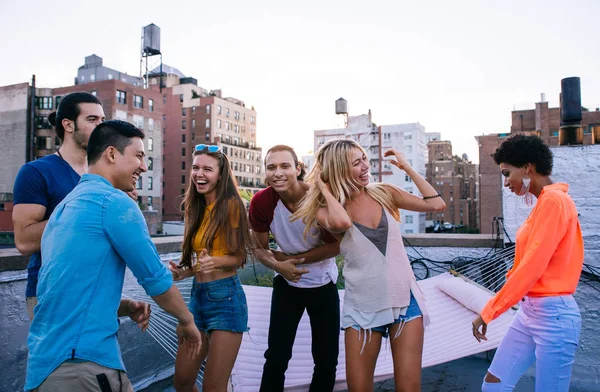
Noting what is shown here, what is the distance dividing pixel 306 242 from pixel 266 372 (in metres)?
0.82

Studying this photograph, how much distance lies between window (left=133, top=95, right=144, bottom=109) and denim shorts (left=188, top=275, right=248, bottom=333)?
155 feet

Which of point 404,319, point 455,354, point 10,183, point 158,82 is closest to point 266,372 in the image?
point 404,319

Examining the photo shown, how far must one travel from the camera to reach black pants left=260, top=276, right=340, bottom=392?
2619mm

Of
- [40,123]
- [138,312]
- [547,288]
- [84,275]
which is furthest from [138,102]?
[547,288]

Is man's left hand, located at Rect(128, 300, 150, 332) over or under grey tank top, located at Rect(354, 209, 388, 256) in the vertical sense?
under

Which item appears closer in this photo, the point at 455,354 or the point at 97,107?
the point at 97,107

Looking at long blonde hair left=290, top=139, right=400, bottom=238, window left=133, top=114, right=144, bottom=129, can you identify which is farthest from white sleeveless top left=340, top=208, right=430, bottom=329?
window left=133, top=114, right=144, bottom=129

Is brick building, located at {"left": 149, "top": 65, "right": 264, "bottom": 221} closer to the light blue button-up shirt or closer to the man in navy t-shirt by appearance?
the man in navy t-shirt

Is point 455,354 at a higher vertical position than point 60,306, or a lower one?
lower

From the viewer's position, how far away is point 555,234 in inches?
78.4

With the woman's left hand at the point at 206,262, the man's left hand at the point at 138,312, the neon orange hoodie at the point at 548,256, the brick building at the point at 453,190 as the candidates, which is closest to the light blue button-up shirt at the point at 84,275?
the man's left hand at the point at 138,312

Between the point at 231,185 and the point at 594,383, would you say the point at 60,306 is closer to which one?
the point at 231,185

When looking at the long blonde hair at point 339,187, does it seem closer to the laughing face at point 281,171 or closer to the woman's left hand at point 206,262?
the laughing face at point 281,171

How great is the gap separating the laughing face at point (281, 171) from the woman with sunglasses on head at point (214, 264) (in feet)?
0.78
